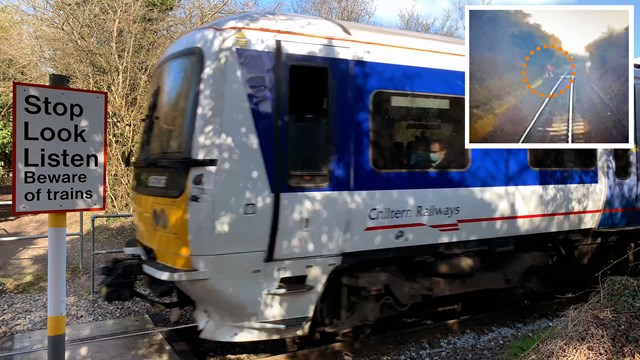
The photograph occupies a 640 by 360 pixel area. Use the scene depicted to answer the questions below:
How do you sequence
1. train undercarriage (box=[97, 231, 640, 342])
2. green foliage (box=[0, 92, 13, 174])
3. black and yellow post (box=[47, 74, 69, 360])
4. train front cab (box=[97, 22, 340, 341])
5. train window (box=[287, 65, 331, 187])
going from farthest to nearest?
green foliage (box=[0, 92, 13, 174])
train undercarriage (box=[97, 231, 640, 342])
train window (box=[287, 65, 331, 187])
train front cab (box=[97, 22, 340, 341])
black and yellow post (box=[47, 74, 69, 360])

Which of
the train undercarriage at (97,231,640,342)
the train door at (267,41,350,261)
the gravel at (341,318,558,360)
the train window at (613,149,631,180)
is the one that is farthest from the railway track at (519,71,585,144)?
the train window at (613,149,631,180)

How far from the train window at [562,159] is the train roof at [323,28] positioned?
147cm

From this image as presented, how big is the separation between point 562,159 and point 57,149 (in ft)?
16.5

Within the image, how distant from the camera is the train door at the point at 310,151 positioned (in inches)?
164

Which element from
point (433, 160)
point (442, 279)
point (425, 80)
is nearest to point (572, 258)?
point (442, 279)

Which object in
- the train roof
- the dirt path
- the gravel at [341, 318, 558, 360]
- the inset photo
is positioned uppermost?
the train roof

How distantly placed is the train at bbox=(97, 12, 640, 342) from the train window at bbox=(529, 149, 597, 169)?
34 millimetres

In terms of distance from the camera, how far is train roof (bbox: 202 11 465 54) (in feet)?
13.7

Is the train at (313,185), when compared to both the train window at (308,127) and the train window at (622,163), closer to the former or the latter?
the train window at (308,127)

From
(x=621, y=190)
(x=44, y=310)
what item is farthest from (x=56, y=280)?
(x=621, y=190)

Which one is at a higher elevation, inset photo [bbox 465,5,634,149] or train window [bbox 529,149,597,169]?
inset photo [bbox 465,5,634,149]

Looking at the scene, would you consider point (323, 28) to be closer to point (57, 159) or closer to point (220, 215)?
point (220, 215)

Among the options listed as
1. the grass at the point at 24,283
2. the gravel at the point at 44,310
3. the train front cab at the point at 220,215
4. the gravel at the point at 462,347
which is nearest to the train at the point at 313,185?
the train front cab at the point at 220,215

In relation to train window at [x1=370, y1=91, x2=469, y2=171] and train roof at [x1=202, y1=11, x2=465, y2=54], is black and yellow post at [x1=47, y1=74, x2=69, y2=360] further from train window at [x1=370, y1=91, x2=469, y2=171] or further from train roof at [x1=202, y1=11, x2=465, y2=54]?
train window at [x1=370, y1=91, x2=469, y2=171]
